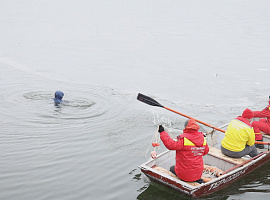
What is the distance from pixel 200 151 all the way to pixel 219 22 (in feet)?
135

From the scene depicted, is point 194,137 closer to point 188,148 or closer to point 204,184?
point 188,148

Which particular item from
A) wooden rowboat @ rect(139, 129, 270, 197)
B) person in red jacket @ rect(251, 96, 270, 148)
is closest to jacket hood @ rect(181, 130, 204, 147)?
wooden rowboat @ rect(139, 129, 270, 197)

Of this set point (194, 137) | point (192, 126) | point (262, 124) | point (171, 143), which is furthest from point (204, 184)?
point (262, 124)

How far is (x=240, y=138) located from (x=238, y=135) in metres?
0.10

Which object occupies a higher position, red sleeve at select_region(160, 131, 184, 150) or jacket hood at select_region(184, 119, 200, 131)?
jacket hood at select_region(184, 119, 200, 131)

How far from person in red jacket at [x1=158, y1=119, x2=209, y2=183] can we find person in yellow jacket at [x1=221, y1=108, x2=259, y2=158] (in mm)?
1540

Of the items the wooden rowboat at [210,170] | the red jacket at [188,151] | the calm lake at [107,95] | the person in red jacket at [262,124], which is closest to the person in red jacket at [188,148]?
the red jacket at [188,151]

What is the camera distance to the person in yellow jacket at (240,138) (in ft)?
30.8

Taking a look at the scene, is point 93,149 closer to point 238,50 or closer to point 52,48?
point 52,48

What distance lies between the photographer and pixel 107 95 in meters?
16.5

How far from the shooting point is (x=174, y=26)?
1662 inches

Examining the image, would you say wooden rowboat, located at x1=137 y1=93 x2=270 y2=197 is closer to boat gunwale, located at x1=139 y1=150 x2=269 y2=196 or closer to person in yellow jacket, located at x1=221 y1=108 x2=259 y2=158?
boat gunwale, located at x1=139 y1=150 x2=269 y2=196

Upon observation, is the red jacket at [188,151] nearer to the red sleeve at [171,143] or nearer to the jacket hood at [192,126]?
the red sleeve at [171,143]

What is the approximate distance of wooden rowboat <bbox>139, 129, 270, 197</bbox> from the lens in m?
8.26
